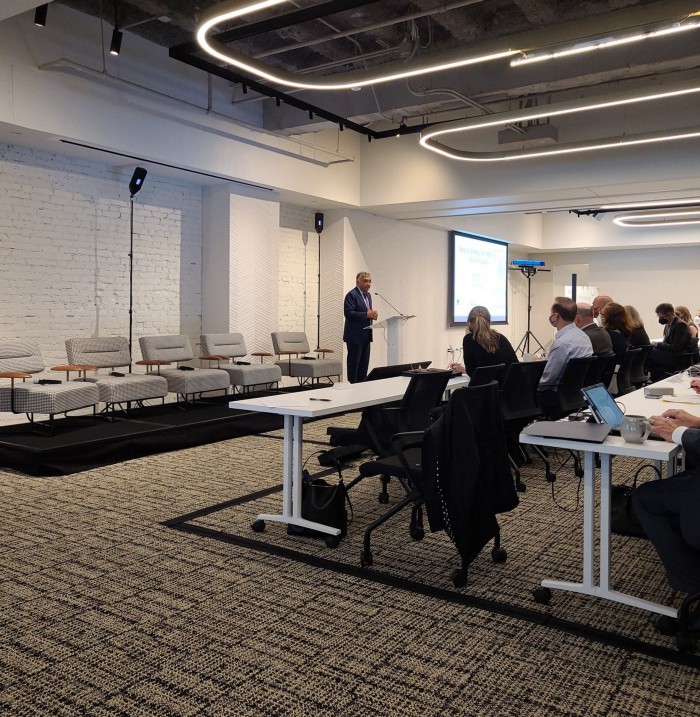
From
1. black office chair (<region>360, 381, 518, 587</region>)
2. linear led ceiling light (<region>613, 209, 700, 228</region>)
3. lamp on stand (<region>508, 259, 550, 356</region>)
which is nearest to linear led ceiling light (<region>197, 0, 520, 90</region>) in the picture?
black office chair (<region>360, 381, 518, 587</region>)

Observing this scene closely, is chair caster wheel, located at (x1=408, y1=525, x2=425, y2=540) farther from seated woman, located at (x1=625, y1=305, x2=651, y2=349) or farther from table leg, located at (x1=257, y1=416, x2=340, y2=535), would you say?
seated woman, located at (x1=625, y1=305, x2=651, y2=349)

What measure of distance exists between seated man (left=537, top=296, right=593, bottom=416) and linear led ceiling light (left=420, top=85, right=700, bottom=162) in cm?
238

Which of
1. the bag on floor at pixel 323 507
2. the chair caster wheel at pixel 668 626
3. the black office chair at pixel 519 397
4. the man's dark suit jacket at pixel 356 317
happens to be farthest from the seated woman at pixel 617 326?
the chair caster wheel at pixel 668 626

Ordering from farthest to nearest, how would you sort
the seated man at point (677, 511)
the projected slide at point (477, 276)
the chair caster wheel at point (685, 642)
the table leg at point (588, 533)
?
the projected slide at point (477, 276) → the table leg at point (588, 533) → the chair caster wheel at point (685, 642) → the seated man at point (677, 511)

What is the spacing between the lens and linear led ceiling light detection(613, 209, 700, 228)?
1281cm

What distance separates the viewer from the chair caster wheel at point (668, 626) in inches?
104

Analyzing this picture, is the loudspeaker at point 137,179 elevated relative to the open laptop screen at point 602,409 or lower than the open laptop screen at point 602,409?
elevated

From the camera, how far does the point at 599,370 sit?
18.7 ft

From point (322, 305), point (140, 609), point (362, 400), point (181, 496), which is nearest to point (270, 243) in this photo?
point (322, 305)

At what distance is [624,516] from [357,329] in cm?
577

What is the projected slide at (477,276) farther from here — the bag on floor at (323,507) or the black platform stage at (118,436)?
the bag on floor at (323,507)

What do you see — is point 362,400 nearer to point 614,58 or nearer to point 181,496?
point 181,496

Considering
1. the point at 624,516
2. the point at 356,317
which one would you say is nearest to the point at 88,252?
the point at 356,317

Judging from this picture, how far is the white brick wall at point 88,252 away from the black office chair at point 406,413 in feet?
14.7
